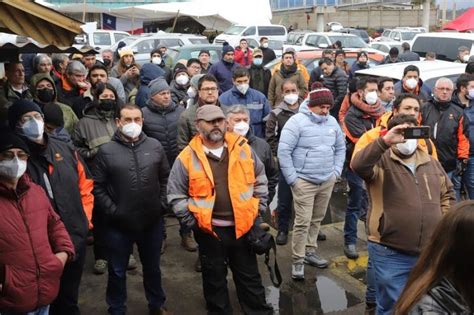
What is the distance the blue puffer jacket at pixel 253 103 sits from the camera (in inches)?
256

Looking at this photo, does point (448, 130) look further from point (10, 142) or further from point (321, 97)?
point (10, 142)

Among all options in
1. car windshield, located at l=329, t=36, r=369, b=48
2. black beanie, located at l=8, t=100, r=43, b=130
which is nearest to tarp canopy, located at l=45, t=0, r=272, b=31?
car windshield, located at l=329, t=36, r=369, b=48

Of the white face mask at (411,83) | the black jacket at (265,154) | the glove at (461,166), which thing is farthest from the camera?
the white face mask at (411,83)

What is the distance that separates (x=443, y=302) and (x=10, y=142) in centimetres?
260

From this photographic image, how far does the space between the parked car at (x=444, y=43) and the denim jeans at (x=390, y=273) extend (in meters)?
13.4

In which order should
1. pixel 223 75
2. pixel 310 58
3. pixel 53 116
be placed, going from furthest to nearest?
1. pixel 310 58
2. pixel 223 75
3. pixel 53 116

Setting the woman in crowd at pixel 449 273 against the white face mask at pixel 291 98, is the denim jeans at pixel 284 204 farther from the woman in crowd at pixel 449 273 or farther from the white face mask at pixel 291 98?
the woman in crowd at pixel 449 273

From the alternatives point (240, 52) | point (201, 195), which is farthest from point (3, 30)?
point (240, 52)

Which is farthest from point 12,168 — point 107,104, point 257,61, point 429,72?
point 257,61

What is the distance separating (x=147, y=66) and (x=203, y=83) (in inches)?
105

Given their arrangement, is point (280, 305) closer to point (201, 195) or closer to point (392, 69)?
point (201, 195)

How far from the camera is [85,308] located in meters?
4.73

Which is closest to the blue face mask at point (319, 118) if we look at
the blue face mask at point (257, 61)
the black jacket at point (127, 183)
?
the black jacket at point (127, 183)

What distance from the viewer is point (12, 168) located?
3236 millimetres
